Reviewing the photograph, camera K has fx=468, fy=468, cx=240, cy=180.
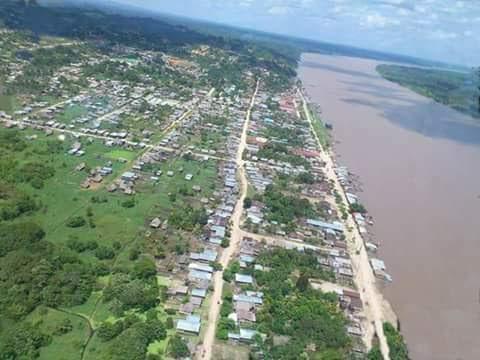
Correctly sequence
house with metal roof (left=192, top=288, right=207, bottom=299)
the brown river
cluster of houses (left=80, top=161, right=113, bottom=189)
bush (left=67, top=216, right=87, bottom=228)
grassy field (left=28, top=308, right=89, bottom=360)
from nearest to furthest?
grassy field (left=28, top=308, right=89, bottom=360) → house with metal roof (left=192, top=288, right=207, bottom=299) → the brown river → bush (left=67, top=216, right=87, bottom=228) → cluster of houses (left=80, top=161, right=113, bottom=189)

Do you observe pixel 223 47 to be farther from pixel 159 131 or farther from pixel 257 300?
pixel 257 300

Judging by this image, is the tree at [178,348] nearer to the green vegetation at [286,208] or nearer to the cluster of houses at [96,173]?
the green vegetation at [286,208]

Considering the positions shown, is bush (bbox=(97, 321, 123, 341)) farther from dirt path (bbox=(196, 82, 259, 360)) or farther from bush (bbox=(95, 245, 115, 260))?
bush (bbox=(95, 245, 115, 260))

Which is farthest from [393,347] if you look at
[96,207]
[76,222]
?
[96,207]

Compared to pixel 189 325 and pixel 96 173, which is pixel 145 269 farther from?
pixel 96 173

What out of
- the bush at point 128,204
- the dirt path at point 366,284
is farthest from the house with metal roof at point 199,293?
the bush at point 128,204

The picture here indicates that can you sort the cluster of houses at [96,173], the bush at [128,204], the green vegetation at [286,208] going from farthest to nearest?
1. the cluster of houses at [96,173]
2. the green vegetation at [286,208]
3. the bush at [128,204]

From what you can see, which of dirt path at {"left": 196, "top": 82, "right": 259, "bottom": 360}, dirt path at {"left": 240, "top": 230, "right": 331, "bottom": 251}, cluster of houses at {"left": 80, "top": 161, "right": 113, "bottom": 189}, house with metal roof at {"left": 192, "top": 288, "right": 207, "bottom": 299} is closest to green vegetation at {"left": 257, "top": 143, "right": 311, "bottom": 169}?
dirt path at {"left": 196, "top": 82, "right": 259, "bottom": 360}
